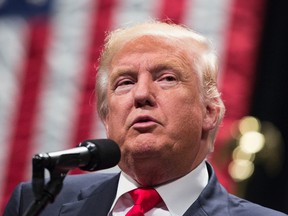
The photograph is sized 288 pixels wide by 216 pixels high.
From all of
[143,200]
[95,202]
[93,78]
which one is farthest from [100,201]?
[93,78]

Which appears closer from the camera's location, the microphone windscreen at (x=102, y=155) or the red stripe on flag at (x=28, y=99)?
the microphone windscreen at (x=102, y=155)

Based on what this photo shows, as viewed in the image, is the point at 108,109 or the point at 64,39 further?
the point at 64,39

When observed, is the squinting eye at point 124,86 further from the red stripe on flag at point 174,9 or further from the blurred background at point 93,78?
the red stripe on flag at point 174,9

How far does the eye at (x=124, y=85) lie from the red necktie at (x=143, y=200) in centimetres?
22

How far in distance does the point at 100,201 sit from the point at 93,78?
1028 mm

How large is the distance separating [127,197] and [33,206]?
45 centimetres

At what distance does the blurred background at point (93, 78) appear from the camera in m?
2.59

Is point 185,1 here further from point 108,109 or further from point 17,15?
point 108,109

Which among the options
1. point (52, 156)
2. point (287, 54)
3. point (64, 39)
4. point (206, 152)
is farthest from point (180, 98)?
point (64, 39)

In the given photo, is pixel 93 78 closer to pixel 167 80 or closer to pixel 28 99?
pixel 28 99

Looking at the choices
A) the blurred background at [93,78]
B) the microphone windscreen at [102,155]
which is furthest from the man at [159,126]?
the blurred background at [93,78]

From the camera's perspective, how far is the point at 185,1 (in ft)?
9.01

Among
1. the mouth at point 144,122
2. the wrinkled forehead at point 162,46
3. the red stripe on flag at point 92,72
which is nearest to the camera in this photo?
the mouth at point 144,122

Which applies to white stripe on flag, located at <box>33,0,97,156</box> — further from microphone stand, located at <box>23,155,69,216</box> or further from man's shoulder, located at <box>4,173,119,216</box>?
microphone stand, located at <box>23,155,69,216</box>
